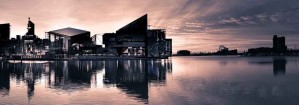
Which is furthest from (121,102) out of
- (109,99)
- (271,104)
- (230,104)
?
(271,104)

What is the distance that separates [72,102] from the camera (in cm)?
2672

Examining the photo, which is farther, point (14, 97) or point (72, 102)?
point (14, 97)

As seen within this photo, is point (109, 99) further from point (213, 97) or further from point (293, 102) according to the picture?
point (293, 102)

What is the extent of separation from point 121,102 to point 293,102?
15.4m

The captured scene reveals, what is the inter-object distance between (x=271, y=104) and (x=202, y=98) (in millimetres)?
6416

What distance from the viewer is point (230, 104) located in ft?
85.5

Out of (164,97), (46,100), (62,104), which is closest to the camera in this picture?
(62,104)

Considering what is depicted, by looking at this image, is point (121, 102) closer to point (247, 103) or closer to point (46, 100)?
point (46, 100)

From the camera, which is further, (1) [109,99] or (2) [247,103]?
(1) [109,99]

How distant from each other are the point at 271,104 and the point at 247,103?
197 cm

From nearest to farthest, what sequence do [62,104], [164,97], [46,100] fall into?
[62,104]
[46,100]
[164,97]

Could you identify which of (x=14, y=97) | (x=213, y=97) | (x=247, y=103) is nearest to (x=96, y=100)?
(x=14, y=97)

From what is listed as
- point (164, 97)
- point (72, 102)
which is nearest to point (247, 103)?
point (164, 97)

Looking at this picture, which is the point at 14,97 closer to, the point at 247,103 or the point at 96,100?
the point at 96,100
